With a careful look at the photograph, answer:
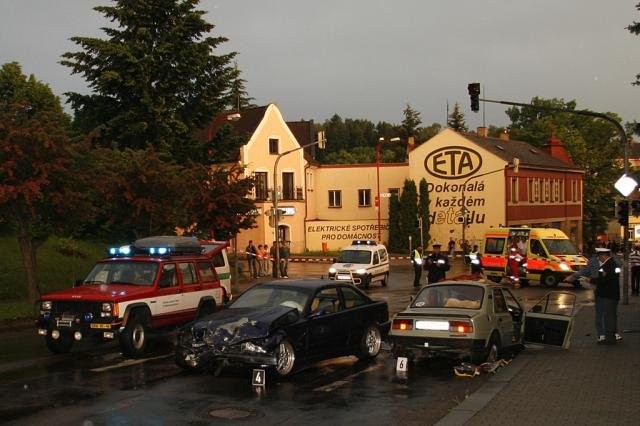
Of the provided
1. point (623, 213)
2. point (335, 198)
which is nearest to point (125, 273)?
point (623, 213)

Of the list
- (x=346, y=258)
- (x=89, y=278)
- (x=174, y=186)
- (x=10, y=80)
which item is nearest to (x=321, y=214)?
(x=10, y=80)

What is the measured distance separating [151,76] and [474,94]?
61.1 feet

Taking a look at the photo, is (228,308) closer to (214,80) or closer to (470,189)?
(214,80)

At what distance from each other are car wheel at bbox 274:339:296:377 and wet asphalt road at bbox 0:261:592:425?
18cm

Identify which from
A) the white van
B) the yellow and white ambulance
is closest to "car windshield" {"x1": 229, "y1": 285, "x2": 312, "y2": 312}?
the white van

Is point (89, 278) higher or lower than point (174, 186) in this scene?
lower

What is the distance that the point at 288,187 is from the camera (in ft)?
201

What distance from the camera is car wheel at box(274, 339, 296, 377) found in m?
10.7

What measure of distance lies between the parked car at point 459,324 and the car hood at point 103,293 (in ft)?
15.8

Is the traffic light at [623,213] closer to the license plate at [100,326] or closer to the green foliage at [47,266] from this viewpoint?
the license plate at [100,326]

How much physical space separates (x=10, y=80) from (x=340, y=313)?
39.9 meters

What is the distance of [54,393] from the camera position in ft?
33.6

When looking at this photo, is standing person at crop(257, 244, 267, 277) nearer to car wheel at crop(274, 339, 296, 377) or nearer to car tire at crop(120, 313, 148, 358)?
car tire at crop(120, 313, 148, 358)

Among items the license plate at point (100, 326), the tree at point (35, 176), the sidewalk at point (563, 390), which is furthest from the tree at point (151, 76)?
the sidewalk at point (563, 390)
